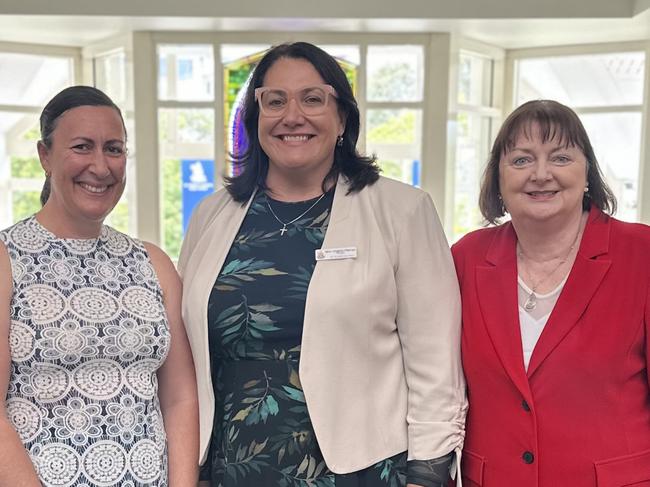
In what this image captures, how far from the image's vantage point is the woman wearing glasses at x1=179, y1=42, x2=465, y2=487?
5.08 feet

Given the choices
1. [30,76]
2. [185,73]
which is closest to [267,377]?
[185,73]

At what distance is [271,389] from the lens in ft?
5.11

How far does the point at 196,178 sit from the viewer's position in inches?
261

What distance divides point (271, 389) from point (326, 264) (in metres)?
0.33

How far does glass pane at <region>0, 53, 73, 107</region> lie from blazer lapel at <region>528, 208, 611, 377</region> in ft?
21.7

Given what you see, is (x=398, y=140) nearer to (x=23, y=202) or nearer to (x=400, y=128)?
(x=400, y=128)

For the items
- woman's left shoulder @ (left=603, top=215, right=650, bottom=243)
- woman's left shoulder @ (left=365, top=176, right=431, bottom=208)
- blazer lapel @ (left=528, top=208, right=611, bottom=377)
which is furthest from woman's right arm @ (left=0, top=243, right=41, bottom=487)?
woman's left shoulder @ (left=603, top=215, right=650, bottom=243)

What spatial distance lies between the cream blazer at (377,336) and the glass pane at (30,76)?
618 cm

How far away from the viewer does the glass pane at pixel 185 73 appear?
6402 millimetres

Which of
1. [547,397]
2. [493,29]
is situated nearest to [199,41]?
[493,29]

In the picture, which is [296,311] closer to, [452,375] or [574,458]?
[452,375]

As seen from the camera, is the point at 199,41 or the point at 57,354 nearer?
the point at 57,354

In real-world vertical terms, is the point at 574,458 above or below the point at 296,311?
below

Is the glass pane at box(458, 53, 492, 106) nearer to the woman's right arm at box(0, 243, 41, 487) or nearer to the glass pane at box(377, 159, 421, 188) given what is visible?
the glass pane at box(377, 159, 421, 188)
